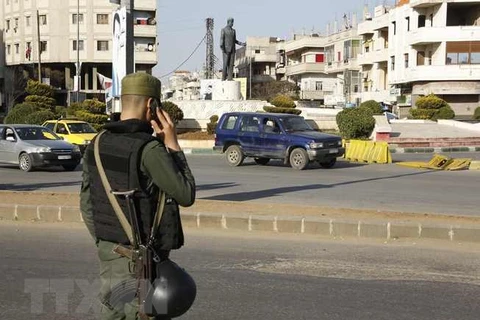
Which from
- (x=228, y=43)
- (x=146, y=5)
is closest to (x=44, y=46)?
(x=146, y=5)

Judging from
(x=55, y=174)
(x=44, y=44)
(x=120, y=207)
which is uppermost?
(x=44, y=44)

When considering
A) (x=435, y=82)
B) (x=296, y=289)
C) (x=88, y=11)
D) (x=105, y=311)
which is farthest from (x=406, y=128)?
(x=88, y=11)

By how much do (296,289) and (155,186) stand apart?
11.1 ft

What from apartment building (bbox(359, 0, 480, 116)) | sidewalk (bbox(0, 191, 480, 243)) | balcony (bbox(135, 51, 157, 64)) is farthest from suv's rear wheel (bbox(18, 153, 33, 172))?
balcony (bbox(135, 51, 157, 64))

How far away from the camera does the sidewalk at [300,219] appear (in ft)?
27.6

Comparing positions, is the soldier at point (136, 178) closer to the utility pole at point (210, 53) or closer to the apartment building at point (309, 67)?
the apartment building at point (309, 67)

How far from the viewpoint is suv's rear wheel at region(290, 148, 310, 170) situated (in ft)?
62.7

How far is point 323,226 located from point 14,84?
7014cm

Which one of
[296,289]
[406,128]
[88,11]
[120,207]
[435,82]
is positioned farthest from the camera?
[88,11]

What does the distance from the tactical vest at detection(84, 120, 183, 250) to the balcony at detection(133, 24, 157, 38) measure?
70453 mm

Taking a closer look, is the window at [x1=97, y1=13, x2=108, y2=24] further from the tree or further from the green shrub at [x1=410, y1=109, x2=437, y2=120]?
the green shrub at [x1=410, y1=109, x2=437, y2=120]

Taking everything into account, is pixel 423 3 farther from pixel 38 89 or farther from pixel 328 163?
pixel 328 163

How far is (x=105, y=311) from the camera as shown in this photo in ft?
9.91

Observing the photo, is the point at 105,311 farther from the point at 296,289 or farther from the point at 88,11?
the point at 88,11
